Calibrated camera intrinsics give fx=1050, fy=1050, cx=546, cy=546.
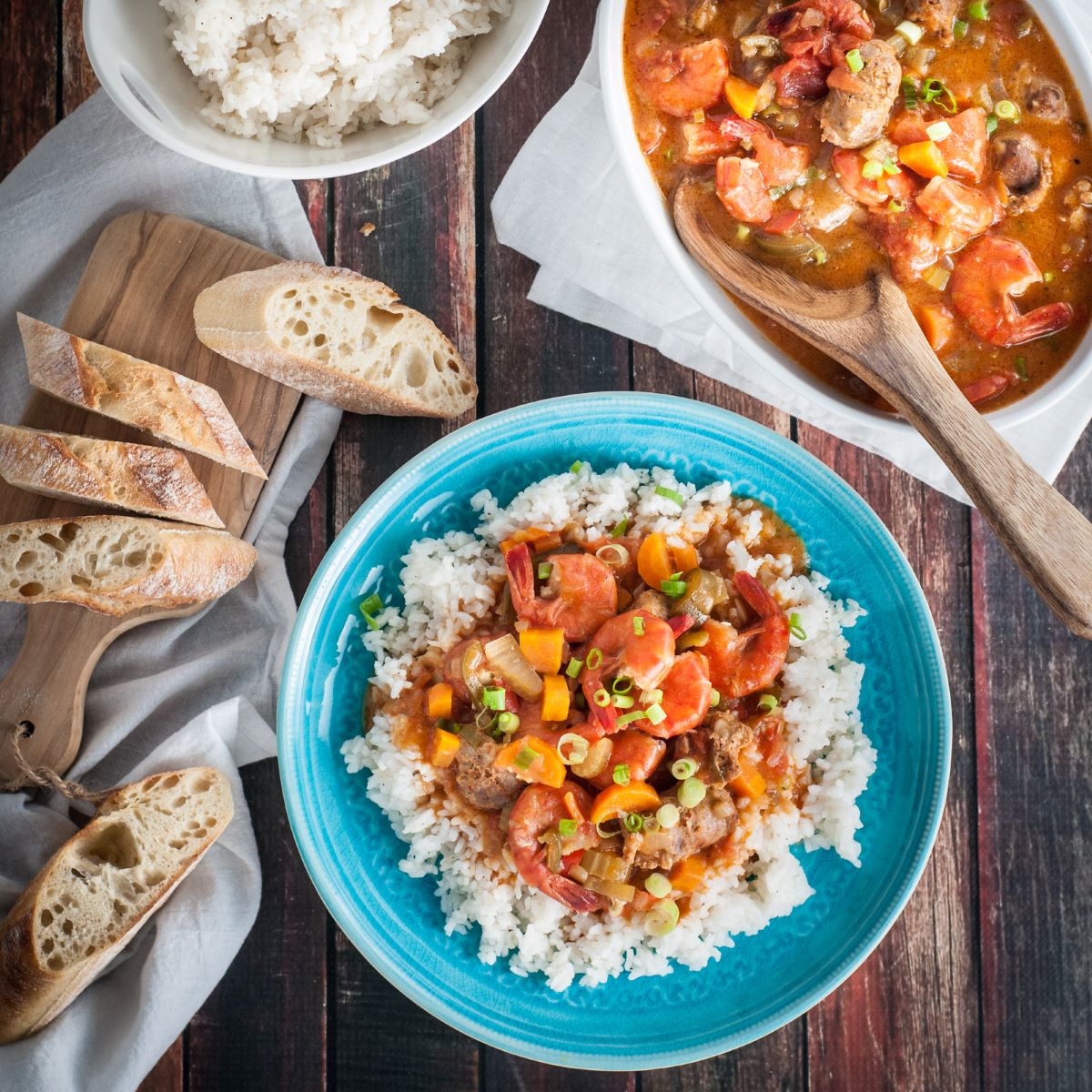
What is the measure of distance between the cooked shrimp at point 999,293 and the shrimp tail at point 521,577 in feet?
4.53

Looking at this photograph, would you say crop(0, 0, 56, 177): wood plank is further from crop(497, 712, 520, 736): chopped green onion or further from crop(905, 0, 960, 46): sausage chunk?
crop(905, 0, 960, 46): sausage chunk

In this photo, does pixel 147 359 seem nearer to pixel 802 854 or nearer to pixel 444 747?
pixel 444 747

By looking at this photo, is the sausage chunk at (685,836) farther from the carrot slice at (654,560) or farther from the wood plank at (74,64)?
the wood plank at (74,64)

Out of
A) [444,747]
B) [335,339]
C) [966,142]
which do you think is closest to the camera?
[966,142]

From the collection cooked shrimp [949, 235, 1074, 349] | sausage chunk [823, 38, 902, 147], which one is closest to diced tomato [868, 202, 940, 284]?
cooked shrimp [949, 235, 1074, 349]

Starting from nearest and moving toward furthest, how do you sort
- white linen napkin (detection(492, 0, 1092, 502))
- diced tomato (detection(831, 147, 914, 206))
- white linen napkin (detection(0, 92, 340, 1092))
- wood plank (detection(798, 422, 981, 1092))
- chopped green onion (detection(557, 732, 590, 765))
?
diced tomato (detection(831, 147, 914, 206))
chopped green onion (detection(557, 732, 590, 765))
white linen napkin (detection(0, 92, 340, 1092))
white linen napkin (detection(492, 0, 1092, 502))
wood plank (detection(798, 422, 981, 1092))

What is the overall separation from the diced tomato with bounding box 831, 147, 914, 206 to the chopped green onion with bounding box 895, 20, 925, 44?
35cm

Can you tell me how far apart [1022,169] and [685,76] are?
3.03ft

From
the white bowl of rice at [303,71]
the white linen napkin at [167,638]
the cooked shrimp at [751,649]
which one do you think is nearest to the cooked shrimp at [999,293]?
the cooked shrimp at [751,649]

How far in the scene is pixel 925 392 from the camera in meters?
2.70

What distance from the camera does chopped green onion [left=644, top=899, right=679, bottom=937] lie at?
9.77 feet

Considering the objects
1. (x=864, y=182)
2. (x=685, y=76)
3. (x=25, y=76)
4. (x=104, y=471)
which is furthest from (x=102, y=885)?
(x=864, y=182)

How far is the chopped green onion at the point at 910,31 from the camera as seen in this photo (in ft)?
9.14

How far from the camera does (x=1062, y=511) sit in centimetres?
254
